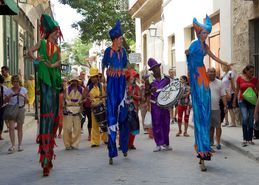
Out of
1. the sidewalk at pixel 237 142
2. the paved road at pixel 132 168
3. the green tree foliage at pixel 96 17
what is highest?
the green tree foliage at pixel 96 17

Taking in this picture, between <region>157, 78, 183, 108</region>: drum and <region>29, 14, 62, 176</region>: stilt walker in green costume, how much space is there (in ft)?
7.41

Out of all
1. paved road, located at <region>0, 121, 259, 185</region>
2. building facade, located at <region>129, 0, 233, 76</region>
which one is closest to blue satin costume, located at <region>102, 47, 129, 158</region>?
paved road, located at <region>0, 121, 259, 185</region>

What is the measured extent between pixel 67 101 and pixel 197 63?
3.84 meters

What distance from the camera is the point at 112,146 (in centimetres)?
861

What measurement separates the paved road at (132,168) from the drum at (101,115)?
0.57m

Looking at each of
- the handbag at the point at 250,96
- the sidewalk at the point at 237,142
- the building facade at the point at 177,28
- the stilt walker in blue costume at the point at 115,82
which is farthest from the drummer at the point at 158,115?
the building facade at the point at 177,28

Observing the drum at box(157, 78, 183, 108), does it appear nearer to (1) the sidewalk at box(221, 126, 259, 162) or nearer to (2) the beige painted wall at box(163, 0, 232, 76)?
(1) the sidewalk at box(221, 126, 259, 162)

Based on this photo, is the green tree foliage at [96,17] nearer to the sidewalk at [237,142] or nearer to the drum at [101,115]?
the sidewalk at [237,142]

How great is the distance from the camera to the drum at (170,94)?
364 inches

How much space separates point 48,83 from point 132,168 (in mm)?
1844

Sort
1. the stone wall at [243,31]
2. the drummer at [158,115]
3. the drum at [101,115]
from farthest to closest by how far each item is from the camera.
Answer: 1. the stone wall at [243,31]
2. the drum at [101,115]
3. the drummer at [158,115]

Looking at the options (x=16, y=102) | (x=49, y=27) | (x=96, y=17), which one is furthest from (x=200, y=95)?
(x=96, y=17)

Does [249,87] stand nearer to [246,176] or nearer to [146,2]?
[246,176]

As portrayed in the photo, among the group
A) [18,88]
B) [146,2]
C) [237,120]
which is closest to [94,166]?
[18,88]
